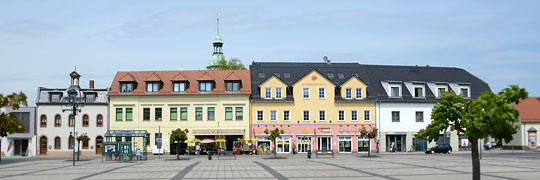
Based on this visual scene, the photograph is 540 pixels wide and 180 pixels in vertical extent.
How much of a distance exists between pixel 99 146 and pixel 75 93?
23.5 ft

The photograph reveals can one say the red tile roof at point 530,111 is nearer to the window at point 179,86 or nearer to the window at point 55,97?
the window at point 179,86

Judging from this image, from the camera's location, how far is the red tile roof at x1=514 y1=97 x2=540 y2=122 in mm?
71438

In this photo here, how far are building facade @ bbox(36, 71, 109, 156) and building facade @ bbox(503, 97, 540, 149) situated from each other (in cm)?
5004

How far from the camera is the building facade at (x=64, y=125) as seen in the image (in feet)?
214

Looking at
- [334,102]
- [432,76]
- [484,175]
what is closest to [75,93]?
[334,102]

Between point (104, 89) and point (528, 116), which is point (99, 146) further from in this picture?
point (528, 116)

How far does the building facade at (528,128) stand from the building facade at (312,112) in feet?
64.6

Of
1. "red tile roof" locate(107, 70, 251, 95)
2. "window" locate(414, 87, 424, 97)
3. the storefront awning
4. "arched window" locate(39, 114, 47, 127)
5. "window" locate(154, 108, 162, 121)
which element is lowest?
the storefront awning

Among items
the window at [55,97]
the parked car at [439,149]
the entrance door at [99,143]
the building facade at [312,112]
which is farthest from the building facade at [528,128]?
the window at [55,97]

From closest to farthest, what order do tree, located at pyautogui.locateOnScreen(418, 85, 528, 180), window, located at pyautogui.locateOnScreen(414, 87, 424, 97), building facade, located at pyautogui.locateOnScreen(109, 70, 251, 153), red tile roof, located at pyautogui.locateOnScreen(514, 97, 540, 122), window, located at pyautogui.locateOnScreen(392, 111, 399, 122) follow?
tree, located at pyautogui.locateOnScreen(418, 85, 528, 180) → building facade, located at pyautogui.locateOnScreen(109, 70, 251, 153) → window, located at pyautogui.locateOnScreen(392, 111, 399, 122) → window, located at pyautogui.locateOnScreen(414, 87, 424, 97) → red tile roof, located at pyautogui.locateOnScreen(514, 97, 540, 122)

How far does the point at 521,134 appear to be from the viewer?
231 feet

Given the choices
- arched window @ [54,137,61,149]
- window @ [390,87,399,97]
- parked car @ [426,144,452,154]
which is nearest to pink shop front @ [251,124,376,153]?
window @ [390,87,399,97]

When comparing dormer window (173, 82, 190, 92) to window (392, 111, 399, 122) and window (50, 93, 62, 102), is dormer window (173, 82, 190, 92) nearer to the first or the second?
window (50, 93, 62, 102)

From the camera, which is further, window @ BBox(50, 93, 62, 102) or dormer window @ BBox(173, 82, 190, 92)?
window @ BBox(50, 93, 62, 102)
